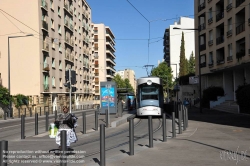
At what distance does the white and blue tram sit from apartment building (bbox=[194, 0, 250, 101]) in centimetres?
671

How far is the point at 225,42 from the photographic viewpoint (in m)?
36.3

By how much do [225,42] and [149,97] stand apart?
58.2 ft

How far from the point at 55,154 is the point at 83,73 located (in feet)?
198

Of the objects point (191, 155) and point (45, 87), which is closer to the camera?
point (191, 155)

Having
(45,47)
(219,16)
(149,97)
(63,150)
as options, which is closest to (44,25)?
(45,47)

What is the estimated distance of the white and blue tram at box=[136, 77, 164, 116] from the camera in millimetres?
22391

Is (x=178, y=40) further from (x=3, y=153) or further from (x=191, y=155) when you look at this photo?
(x=3, y=153)

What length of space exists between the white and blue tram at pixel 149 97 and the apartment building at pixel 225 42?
6713mm

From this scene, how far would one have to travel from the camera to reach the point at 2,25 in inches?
1679

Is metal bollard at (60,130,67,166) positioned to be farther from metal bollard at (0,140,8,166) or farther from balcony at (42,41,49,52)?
balcony at (42,41,49,52)

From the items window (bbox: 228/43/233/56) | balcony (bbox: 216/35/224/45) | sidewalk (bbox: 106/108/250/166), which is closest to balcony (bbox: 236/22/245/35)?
window (bbox: 228/43/233/56)

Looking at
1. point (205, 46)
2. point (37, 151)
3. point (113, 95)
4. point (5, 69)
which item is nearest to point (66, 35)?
point (5, 69)

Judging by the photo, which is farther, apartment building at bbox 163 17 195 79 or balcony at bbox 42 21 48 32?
apartment building at bbox 163 17 195 79

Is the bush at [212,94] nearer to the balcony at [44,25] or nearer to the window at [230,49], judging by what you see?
the window at [230,49]
